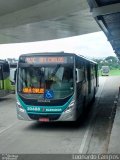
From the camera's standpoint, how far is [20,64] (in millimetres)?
14062

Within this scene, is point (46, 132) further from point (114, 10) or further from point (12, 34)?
point (12, 34)

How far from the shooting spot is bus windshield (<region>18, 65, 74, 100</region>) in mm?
13617

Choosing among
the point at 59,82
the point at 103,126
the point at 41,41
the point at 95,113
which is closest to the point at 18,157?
the point at 59,82

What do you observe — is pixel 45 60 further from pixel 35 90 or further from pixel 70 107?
pixel 70 107

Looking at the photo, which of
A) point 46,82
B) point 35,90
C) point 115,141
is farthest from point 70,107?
point 115,141

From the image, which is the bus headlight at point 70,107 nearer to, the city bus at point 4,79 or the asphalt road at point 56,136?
the asphalt road at point 56,136

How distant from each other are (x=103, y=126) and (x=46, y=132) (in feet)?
8.24

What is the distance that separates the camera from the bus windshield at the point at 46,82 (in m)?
13.6

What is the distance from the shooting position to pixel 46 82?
45.0 ft

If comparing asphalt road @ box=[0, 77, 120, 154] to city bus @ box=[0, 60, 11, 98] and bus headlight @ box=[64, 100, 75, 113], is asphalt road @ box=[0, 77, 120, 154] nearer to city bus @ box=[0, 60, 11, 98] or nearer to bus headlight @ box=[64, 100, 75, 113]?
bus headlight @ box=[64, 100, 75, 113]

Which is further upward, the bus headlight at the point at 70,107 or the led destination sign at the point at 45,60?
the led destination sign at the point at 45,60

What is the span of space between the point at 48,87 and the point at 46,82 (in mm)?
218

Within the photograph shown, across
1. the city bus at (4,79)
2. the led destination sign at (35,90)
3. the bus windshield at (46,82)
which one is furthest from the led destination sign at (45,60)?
the city bus at (4,79)

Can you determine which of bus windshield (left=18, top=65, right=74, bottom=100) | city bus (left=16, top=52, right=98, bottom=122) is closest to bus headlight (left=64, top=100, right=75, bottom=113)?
city bus (left=16, top=52, right=98, bottom=122)
